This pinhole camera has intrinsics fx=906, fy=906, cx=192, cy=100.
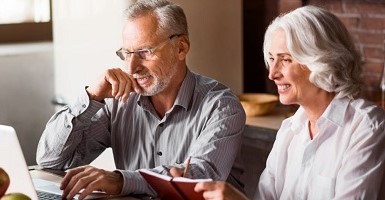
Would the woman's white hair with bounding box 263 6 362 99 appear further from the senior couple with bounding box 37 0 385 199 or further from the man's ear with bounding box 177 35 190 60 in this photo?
the man's ear with bounding box 177 35 190 60

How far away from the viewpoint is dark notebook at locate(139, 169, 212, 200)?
2377 millimetres

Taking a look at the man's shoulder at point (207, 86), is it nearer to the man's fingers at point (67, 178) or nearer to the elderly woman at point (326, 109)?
the elderly woman at point (326, 109)

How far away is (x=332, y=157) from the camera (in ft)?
8.59

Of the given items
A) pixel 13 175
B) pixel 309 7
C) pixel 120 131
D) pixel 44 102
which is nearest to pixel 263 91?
pixel 44 102

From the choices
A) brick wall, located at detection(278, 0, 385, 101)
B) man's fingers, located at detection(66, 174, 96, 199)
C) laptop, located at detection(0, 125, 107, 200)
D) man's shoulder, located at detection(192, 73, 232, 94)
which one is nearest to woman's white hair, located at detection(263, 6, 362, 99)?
man's shoulder, located at detection(192, 73, 232, 94)

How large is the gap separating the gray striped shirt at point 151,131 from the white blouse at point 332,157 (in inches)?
10.4

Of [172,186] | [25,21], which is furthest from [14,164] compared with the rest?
[25,21]

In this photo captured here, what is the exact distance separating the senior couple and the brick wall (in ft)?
5.72

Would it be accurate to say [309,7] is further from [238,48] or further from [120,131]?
[238,48]

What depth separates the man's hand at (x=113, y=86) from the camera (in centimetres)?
310

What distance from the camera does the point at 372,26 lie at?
4.73 m

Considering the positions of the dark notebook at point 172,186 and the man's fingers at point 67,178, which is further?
the man's fingers at point 67,178

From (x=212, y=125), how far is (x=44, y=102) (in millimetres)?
2337

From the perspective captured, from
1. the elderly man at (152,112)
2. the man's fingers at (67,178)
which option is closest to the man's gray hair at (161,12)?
the elderly man at (152,112)
